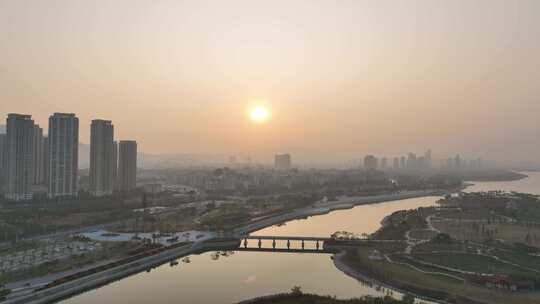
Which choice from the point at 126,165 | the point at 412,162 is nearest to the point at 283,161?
the point at 412,162

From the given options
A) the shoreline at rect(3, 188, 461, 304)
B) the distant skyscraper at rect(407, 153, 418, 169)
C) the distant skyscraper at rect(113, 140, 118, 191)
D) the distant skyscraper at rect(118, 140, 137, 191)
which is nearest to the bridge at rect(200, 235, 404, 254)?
the shoreline at rect(3, 188, 461, 304)

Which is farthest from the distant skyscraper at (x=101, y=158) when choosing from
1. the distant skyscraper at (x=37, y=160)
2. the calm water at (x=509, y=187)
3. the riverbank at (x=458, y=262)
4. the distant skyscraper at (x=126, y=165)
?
the calm water at (x=509, y=187)

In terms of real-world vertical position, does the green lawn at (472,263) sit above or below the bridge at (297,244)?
above

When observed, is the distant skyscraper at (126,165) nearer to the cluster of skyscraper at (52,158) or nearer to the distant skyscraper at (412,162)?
the cluster of skyscraper at (52,158)

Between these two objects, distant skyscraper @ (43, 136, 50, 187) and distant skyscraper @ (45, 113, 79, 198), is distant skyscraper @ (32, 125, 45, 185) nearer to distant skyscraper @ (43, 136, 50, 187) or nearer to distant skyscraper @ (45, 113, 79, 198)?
distant skyscraper @ (43, 136, 50, 187)

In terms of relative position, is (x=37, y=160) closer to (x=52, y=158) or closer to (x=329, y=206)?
(x=52, y=158)
